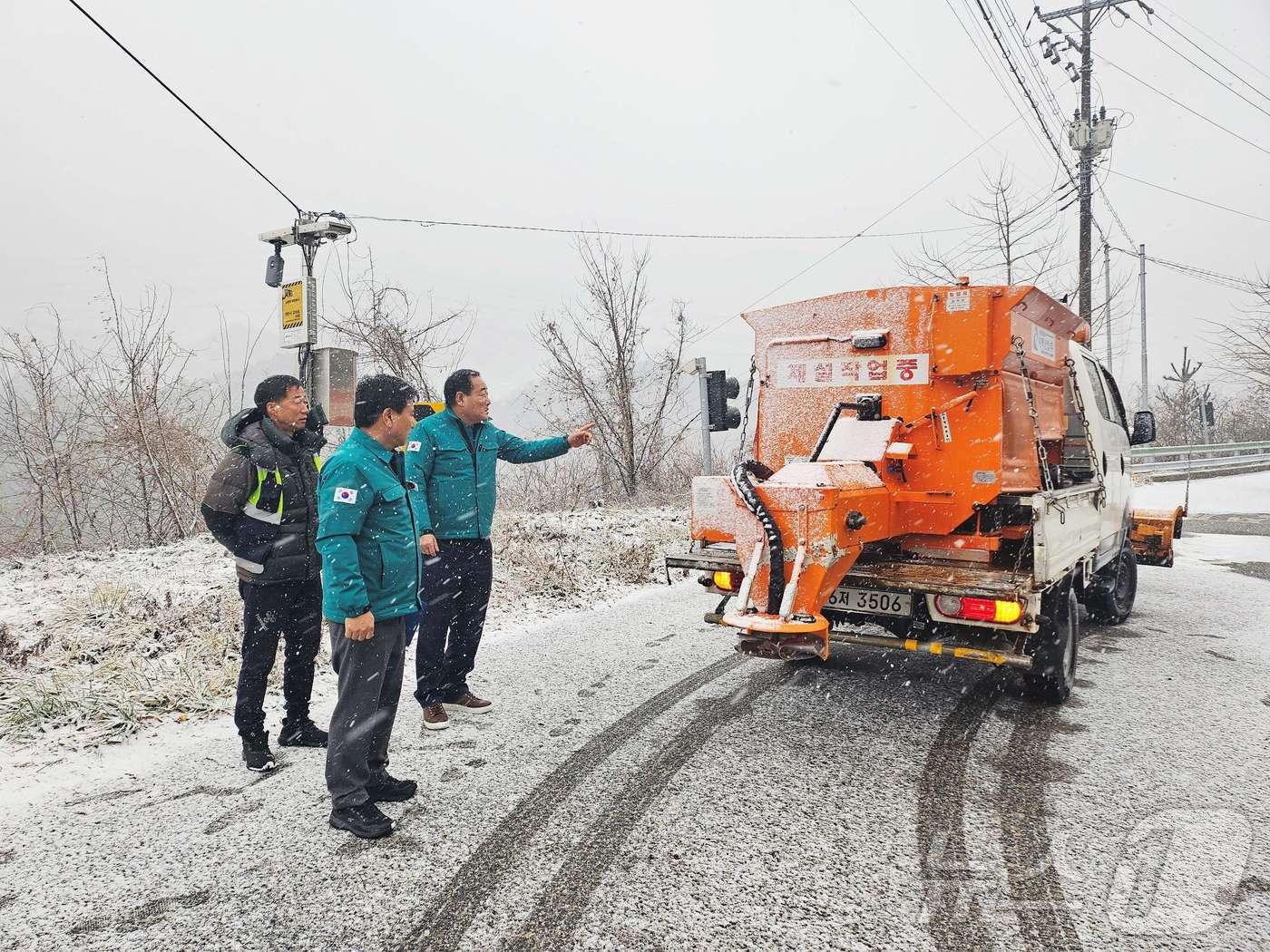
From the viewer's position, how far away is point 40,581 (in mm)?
7703

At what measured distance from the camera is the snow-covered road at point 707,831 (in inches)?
94.3

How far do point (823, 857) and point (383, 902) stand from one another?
1630 millimetres

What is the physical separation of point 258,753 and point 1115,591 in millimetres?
6940

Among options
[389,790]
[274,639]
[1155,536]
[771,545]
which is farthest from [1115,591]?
[274,639]

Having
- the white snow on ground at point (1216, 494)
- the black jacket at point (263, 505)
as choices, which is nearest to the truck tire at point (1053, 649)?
the black jacket at point (263, 505)

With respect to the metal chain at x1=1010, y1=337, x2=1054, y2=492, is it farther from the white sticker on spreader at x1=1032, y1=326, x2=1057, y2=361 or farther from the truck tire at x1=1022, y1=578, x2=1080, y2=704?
the truck tire at x1=1022, y1=578, x2=1080, y2=704

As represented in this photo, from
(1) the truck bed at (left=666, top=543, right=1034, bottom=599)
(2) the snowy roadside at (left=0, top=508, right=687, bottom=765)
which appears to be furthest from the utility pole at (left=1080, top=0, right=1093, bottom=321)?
(1) the truck bed at (left=666, top=543, right=1034, bottom=599)

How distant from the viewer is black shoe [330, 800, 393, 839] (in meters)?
2.96

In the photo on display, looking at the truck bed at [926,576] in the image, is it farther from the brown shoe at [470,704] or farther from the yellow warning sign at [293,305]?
the yellow warning sign at [293,305]

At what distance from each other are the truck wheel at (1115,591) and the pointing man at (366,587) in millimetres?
5845

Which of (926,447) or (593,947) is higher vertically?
(926,447)

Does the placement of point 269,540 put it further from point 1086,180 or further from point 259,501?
point 1086,180

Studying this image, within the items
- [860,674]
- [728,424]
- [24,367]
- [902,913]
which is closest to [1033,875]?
[902,913]

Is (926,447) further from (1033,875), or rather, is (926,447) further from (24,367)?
(24,367)
